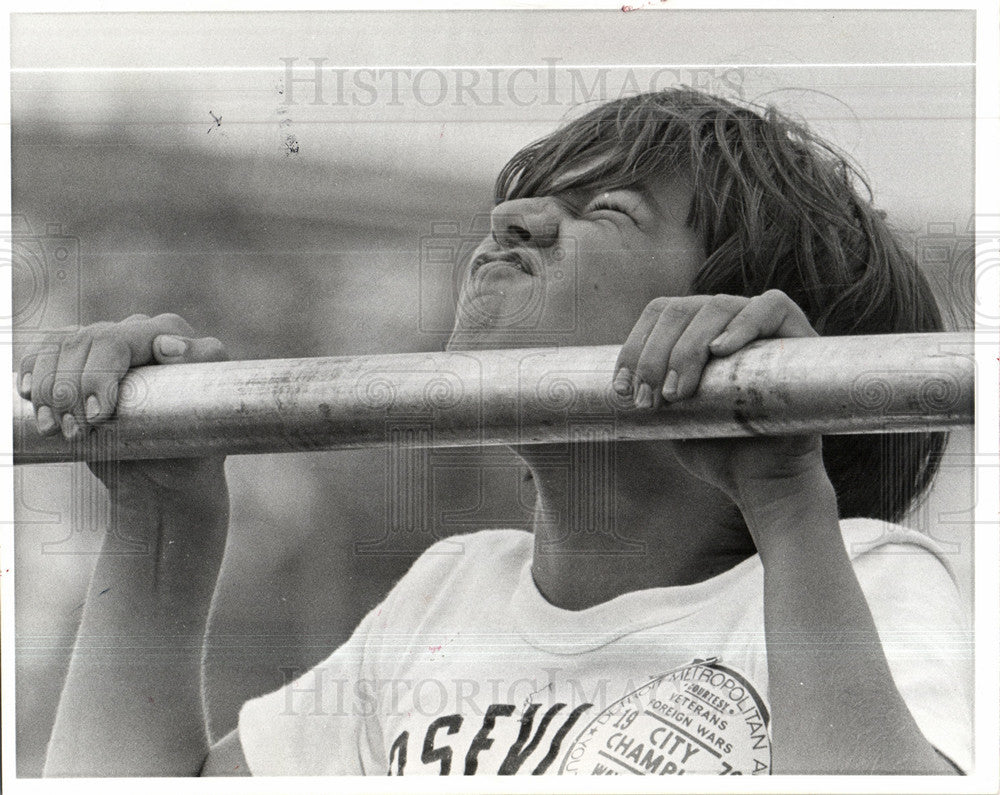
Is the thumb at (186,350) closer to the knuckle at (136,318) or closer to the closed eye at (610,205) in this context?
the knuckle at (136,318)

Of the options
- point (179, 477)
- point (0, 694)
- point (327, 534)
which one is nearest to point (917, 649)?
point (327, 534)

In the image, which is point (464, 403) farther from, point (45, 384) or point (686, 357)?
point (45, 384)

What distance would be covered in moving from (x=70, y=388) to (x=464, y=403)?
1.17 feet

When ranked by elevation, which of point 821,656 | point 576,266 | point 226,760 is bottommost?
point 226,760

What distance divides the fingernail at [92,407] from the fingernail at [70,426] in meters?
0.01

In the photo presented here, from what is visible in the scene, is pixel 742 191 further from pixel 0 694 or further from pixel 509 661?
pixel 0 694

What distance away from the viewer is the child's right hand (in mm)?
1102

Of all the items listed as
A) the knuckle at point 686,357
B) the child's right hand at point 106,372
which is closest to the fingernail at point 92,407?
the child's right hand at point 106,372

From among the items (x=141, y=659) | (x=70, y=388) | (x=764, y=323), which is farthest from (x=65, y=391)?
(x=764, y=323)

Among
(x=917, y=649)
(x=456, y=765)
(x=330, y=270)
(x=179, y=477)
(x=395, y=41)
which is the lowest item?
(x=456, y=765)

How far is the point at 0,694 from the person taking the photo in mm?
1116

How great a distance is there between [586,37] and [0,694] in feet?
2.61

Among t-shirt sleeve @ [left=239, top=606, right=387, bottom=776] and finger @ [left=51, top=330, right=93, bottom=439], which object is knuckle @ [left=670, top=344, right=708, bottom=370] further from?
finger @ [left=51, top=330, right=93, bottom=439]

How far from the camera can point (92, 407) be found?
1101mm
